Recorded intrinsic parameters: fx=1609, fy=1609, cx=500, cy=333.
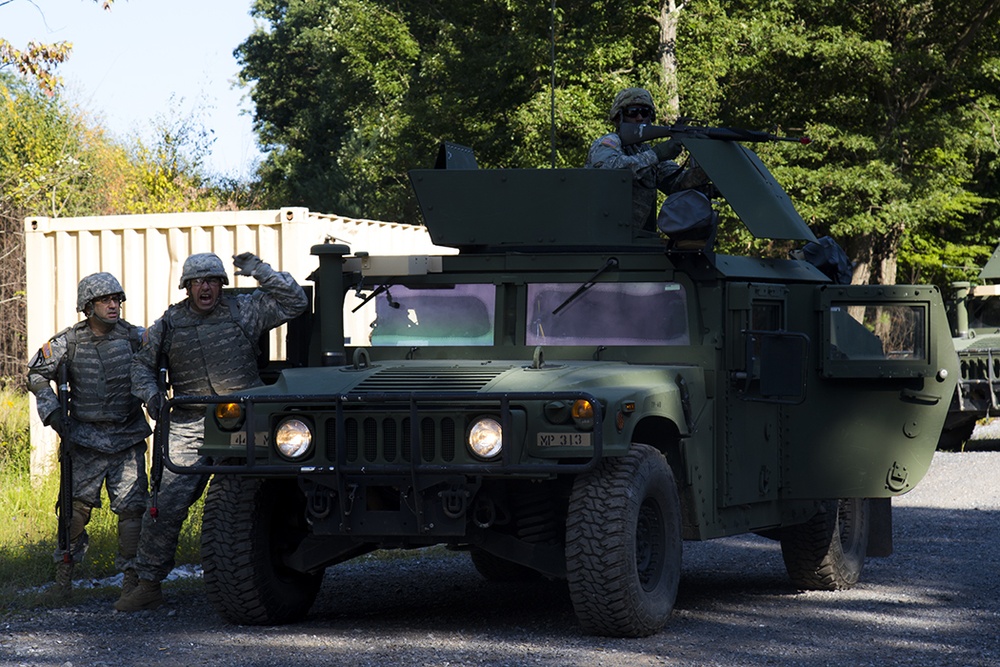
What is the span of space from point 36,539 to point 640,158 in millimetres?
4581

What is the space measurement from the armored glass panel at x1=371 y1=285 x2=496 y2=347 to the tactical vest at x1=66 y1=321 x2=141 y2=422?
1425 mm

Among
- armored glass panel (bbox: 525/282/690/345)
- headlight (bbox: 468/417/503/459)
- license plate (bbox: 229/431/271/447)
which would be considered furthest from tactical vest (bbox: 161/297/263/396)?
headlight (bbox: 468/417/503/459)

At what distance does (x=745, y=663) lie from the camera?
639 cm

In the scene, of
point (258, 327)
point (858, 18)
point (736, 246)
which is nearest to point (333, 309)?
point (258, 327)

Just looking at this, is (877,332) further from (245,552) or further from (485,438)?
(245,552)

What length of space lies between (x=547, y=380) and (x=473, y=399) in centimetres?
43

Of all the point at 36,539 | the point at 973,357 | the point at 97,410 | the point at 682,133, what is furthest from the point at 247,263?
the point at 973,357

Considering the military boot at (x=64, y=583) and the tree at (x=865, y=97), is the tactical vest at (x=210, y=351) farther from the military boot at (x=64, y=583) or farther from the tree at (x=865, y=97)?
the tree at (x=865, y=97)

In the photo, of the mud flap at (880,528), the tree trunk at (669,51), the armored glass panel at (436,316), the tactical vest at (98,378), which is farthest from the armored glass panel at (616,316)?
the tree trunk at (669,51)

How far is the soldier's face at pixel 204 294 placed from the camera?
817cm

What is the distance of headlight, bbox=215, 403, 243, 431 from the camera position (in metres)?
6.93

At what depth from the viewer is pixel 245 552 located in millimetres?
7062

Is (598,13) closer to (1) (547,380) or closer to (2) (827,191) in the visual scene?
(2) (827,191)

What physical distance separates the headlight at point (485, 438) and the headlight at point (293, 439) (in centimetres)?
73
